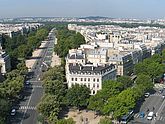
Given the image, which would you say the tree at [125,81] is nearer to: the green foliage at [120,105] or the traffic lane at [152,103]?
the traffic lane at [152,103]

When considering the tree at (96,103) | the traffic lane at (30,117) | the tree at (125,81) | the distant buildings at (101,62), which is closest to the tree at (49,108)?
the traffic lane at (30,117)

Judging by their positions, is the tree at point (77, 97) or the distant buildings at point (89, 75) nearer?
the tree at point (77, 97)

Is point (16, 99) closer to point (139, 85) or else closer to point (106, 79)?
point (106, 79)

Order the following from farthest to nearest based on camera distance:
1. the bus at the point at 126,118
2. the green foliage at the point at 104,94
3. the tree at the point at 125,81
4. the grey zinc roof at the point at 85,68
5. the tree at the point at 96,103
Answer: the tree at the point at 125,81, the grey zinc roof at the point at 85,68, the green foliage at the point at 104,94, the tree at the point at 96,103, the bus at the point at 126,118

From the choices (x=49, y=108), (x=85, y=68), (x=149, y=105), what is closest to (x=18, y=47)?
(x=85, y=68)

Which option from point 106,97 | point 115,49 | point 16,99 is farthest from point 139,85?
point 115,49

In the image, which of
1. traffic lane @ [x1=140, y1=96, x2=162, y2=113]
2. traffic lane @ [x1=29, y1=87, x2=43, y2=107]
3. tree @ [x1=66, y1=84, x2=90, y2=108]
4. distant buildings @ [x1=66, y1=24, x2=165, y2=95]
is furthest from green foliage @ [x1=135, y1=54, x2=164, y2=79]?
tree @ [x1=66, y1=84, x2=90, y2=108]

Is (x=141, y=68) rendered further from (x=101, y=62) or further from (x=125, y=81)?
(x=125, y=81)
